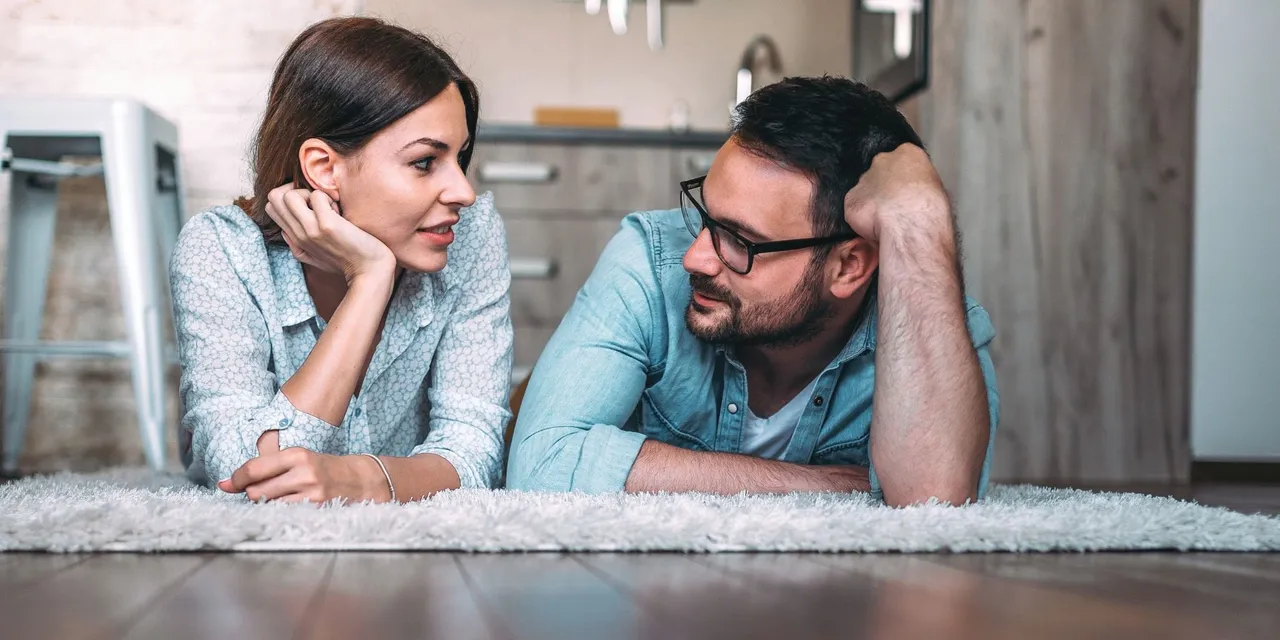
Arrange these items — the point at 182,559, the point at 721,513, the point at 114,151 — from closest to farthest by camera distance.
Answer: the point at 182,559 < the point at 721,513 < the point at 114,151

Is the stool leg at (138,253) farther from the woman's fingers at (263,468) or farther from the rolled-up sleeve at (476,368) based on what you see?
the woman's fingers at (263,468)

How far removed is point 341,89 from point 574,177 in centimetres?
203

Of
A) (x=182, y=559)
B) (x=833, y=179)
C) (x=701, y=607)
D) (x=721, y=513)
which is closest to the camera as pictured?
(x=701, y=607)

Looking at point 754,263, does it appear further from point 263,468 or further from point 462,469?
point 263,468

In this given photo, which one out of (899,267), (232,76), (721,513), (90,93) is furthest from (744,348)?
(90,93)

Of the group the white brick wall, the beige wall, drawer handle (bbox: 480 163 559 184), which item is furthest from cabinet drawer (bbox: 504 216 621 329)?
the beige wall

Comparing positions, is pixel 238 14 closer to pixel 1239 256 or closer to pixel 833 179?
pixel 833 179

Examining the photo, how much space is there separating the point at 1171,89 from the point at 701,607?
2317 millimetres

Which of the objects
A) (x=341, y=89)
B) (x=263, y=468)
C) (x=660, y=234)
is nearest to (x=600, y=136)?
(x=660, y=234)

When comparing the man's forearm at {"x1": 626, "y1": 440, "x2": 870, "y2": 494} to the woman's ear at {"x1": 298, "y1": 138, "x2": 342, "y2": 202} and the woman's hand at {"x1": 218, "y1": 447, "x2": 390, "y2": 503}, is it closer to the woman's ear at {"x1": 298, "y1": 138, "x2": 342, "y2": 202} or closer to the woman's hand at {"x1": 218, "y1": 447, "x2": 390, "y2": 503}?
the woman's hand at {"x1": 218, "y1": 447, "x2": 390, "y2": 503}

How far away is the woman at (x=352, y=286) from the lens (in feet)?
4.10

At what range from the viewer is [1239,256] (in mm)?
2574

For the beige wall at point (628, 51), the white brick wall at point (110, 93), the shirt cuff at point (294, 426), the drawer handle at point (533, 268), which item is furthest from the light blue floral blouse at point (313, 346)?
the beige wall at point (628, 51)

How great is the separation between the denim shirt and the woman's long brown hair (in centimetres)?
35
